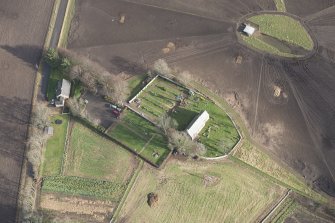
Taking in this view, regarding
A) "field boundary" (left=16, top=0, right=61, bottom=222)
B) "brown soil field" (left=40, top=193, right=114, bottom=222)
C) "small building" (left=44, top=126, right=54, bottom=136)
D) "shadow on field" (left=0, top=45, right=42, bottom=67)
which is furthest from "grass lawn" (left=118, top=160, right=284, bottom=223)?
"shadow on field" (left=0, top=45, right=42, bottom=67)

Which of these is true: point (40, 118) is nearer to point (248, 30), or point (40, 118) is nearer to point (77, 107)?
point (77, 107)

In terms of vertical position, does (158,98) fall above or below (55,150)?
above

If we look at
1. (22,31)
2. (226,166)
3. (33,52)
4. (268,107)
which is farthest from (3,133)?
(268,107)

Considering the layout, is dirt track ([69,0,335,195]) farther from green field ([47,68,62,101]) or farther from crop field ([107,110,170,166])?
crop field ([107,110,170,166])

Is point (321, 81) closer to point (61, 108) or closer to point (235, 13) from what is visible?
point (235, 13)

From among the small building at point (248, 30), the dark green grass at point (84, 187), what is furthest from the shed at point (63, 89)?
the small building at point (248, 30)

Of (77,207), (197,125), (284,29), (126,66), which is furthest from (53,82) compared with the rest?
(284,29)
